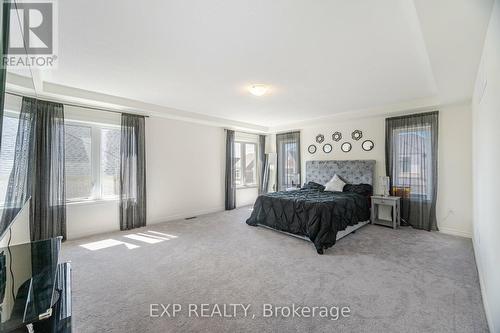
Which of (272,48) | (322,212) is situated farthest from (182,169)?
(272,48)

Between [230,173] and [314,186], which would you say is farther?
[230,173]

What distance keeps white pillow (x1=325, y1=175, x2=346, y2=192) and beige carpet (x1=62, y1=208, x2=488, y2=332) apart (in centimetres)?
134

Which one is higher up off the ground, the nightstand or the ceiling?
the ceiling

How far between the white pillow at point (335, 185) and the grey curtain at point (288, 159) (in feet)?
3.74

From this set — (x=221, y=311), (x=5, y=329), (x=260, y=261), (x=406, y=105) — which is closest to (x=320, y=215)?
(x=260, y=261)

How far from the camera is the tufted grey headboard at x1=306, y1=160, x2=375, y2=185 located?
4.88 metres

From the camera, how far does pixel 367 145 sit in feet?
16.5

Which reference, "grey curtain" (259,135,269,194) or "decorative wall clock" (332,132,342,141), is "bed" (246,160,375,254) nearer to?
"decorative wall clock" (332,132,342,141)

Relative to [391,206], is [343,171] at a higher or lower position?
higher

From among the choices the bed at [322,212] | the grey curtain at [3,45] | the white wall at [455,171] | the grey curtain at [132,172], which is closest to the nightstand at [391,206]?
the bed at [322,212]

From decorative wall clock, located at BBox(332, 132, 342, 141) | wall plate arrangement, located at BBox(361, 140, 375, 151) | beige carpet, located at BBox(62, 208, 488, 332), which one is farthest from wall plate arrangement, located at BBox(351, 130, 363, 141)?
beige carpet, located at BBox(62, 208, 488, 332)

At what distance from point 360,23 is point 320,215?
8.42ft

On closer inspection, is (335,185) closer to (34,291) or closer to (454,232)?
(454,232)

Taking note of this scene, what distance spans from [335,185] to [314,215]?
6.35ft
